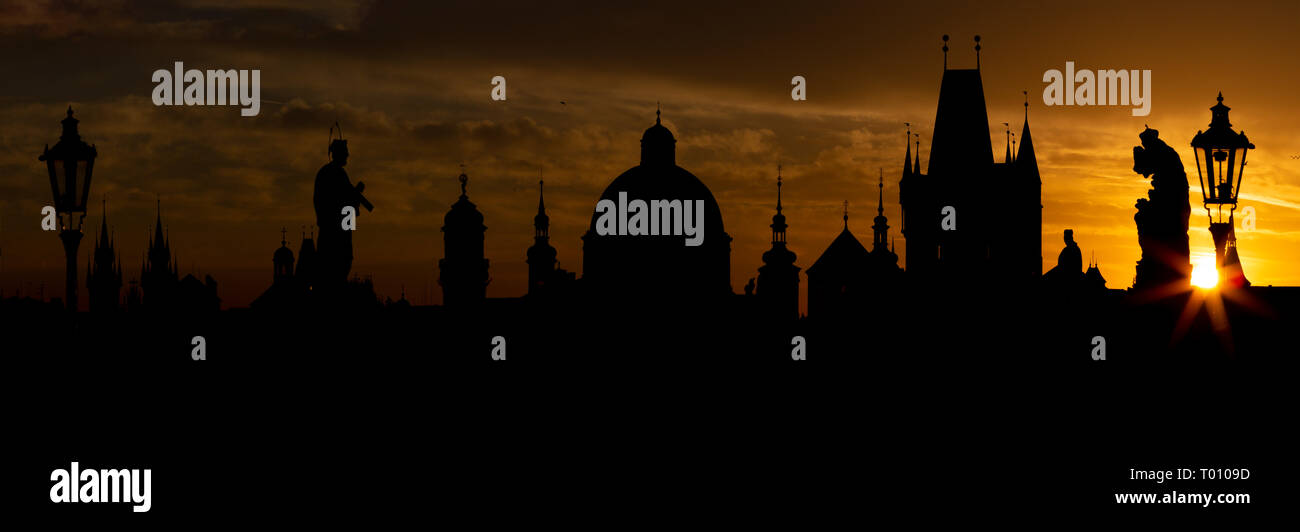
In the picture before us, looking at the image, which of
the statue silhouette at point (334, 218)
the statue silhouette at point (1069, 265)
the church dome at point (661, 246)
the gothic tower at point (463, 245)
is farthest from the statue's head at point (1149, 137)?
the church dome at point (661, 246)

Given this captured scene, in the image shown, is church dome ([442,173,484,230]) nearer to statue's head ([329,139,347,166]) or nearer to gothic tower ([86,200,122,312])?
gothic tower ([86,200,122,312])

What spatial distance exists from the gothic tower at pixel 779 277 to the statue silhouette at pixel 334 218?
267 feet

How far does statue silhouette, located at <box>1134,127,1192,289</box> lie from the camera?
16750 millimetres

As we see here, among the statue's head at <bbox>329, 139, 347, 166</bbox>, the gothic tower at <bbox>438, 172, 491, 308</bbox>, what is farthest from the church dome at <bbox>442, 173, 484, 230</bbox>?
the statue's head at <bbox>329, 139, 347, 166</bbox>

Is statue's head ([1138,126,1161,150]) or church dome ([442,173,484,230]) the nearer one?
statue's head ([1138,126,1161,150])

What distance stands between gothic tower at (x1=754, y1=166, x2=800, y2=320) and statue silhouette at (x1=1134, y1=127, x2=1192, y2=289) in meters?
86.4

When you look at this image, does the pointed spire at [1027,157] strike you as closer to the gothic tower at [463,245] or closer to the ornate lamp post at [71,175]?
the gothic tower at [463,245]

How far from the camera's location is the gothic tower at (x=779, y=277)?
4141 inches

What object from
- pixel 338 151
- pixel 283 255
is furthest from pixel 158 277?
pixel 338 151

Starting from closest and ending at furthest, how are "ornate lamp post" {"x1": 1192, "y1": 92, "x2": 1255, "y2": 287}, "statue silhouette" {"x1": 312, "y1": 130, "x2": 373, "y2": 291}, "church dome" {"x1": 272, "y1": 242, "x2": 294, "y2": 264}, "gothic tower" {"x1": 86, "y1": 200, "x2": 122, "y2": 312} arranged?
"ornate lamp post" {"x1": 1192, "y1": 92, "x2": 1255, "y2": 287} < "statue silhouette" {"x1": 312, "y1": 130, "x2": 373, "y2": 291} < "gothic tower" {"x1": 86, "y1": 200, "x2": 122, "y2": 312} < "church dome" {"x1": 272, "y1": 242, "x2": 294, "y2": 264}

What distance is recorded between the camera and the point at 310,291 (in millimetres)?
23000
